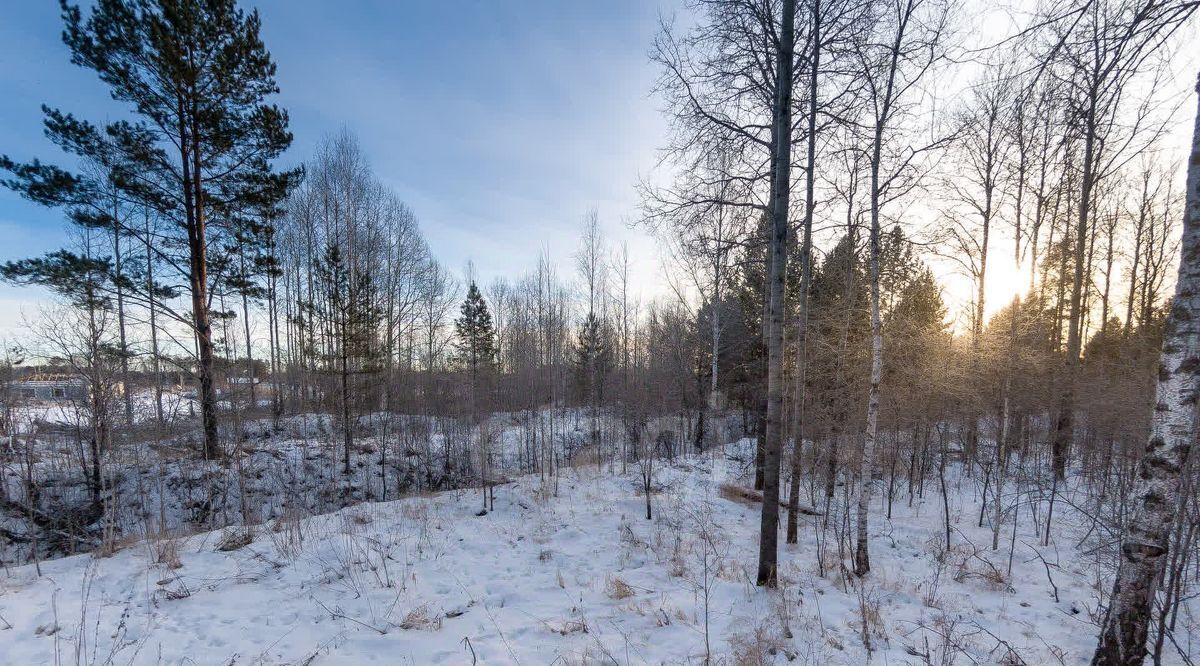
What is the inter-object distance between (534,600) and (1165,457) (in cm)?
578

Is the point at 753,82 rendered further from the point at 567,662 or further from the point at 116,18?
the point at 116,18

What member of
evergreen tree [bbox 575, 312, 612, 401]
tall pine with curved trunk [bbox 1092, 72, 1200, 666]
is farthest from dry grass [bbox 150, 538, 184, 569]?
evergreen tree [bbox 575, 312, 612, 401]

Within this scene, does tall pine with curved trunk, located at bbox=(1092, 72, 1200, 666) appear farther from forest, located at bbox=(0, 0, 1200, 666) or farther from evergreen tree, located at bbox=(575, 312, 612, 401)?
evergreen tree, located at bbox=(575, 312, 612, 401)

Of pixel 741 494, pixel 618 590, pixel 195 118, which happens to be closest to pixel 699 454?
pixel 741 494

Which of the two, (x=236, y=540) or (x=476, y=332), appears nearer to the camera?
(x=236, y=540)

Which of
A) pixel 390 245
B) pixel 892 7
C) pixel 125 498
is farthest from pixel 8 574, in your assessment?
pixel 390 245

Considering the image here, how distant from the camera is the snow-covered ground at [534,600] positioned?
379 cm

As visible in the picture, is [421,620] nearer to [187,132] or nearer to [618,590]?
[618,590]

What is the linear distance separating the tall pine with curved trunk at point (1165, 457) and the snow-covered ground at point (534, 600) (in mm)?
869

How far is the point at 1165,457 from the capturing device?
3.01m

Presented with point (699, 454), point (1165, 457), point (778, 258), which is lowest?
point (699, 454)

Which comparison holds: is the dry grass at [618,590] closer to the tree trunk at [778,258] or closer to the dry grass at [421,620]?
the tree trunk at [778,258]

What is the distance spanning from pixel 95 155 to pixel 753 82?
13944 millimetres

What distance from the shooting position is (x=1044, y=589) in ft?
17.7
